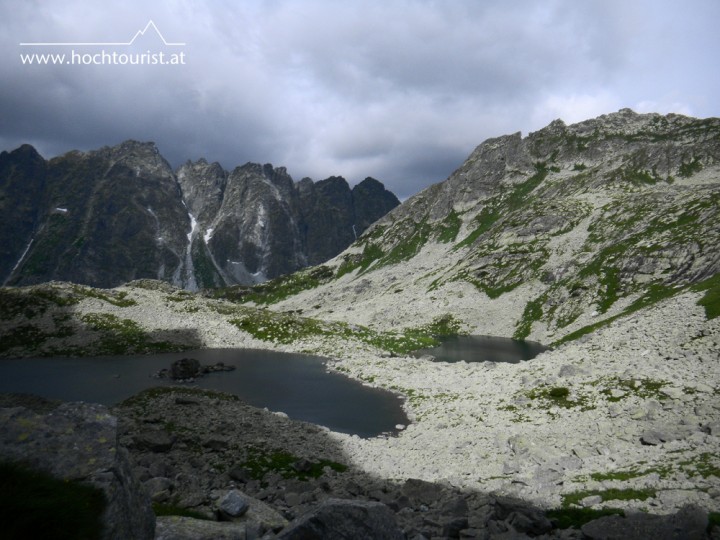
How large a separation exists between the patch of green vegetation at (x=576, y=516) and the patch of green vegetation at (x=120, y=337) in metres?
89.6

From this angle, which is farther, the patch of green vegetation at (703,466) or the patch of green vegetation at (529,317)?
the patch of green vegetation at (529,317)

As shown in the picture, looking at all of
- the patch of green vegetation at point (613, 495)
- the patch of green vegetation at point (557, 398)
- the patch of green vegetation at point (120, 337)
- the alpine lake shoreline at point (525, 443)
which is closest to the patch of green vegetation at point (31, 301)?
the patch of green vegetation at point (120, 337)

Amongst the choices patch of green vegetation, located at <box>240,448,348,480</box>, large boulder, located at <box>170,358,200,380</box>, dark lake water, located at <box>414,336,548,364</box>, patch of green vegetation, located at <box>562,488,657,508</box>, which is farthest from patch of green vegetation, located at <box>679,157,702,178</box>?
patch of green vegetation, located at <box>240,448,348,480</box>

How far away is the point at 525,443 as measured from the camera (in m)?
29.3

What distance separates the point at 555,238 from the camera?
485 feet

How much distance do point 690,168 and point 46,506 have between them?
238036 mm

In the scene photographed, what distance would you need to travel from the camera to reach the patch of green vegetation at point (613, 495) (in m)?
17.3

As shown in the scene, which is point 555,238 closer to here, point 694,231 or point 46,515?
point 694,231

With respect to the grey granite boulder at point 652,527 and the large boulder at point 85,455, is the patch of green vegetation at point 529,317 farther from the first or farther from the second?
the large boulder at point 85,455

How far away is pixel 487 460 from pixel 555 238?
136 meters

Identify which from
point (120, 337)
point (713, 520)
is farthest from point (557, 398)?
point (120, 337)

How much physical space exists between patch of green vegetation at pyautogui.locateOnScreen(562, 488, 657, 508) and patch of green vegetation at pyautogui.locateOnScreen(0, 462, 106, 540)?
1848cm

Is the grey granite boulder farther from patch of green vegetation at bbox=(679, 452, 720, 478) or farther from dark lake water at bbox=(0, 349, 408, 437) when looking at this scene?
dark lake water at bbox=(0, 349, 408, 437)

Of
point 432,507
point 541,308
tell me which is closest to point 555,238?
point 541,308
